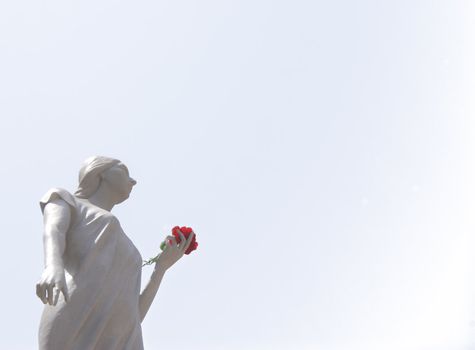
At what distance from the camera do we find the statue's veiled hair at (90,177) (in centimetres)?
755

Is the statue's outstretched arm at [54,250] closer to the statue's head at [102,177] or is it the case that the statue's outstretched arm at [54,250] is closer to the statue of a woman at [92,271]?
the statue of a woman at [92,271]

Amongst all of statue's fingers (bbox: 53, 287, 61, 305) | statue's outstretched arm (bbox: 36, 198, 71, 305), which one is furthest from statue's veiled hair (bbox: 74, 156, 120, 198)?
statue's fingers (bbox: 53, 287, 61, 305)

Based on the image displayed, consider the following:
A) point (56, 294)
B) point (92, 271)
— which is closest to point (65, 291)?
point (56, 294)

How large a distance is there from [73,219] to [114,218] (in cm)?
37

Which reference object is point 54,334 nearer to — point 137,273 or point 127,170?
point 137,273

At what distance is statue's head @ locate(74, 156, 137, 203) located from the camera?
24.8ft

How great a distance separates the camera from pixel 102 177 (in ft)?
24.9

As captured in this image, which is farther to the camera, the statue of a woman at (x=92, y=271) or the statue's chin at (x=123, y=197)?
the statue's chin at (x=123, y=197)

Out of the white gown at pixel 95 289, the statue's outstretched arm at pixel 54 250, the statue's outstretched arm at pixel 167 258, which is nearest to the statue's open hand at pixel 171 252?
the statue's outstretched arm at pixel 167 258

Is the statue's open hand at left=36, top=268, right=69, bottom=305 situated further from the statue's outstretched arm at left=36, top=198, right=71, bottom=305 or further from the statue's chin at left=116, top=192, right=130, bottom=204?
the statue's chin at left=116, top=192, right=130, bottom=204

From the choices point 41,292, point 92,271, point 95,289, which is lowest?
point 41,292

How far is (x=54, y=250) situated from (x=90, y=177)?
3.57 feet

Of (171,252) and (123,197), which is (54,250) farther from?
(171,252)

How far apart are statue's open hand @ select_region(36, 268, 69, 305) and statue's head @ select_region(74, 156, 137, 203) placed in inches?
53.6
